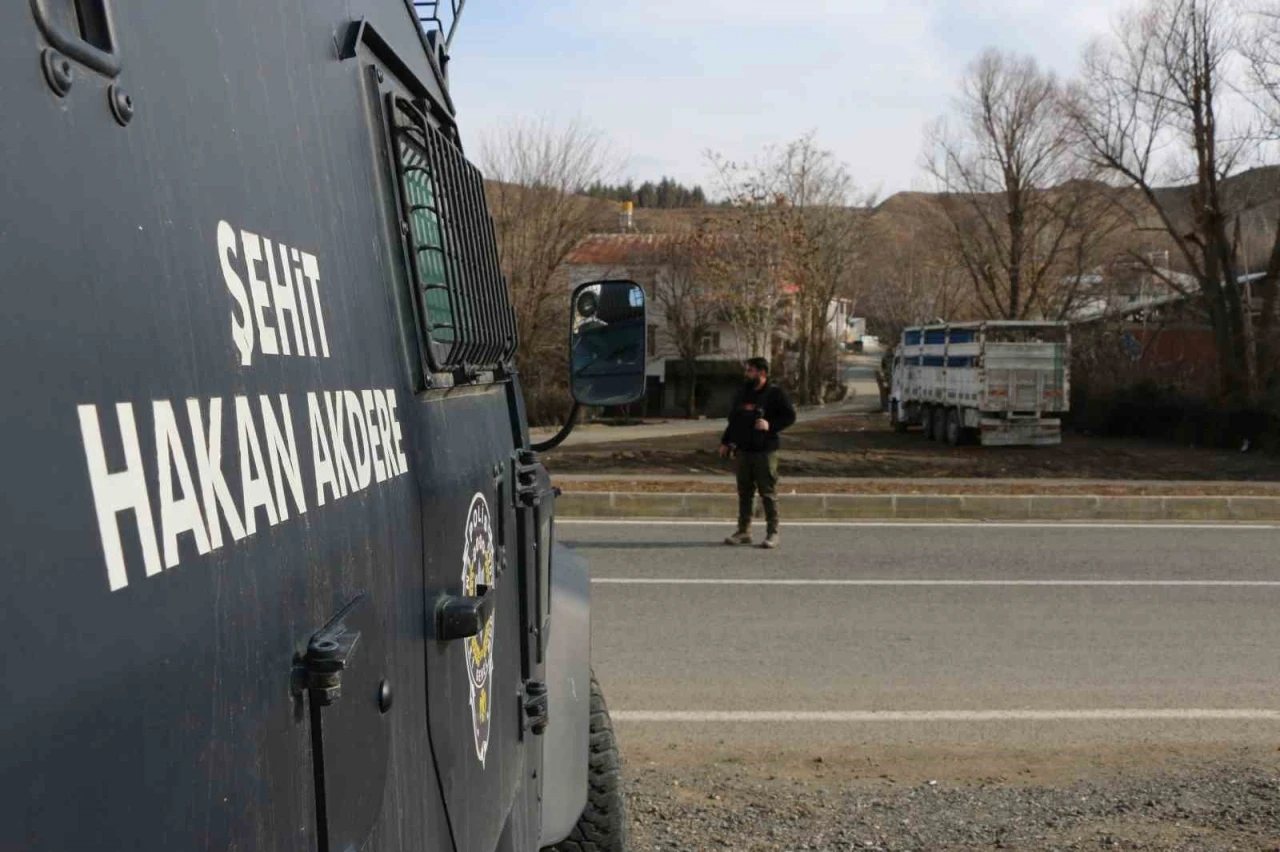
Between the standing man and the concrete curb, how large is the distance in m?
2.32

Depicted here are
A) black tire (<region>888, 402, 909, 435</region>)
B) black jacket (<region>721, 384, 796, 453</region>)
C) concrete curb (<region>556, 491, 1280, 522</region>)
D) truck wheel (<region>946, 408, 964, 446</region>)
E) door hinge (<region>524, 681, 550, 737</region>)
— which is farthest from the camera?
black tire (<region>888, 402, 909, 435</region>)

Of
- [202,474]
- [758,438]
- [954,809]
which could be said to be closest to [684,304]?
[758,438]

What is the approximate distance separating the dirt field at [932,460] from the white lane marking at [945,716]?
40.6ft

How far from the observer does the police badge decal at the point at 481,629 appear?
7.45 ft

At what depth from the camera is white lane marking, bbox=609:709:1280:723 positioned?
20.3 feet

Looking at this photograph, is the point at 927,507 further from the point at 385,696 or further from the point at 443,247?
the point at 385,696

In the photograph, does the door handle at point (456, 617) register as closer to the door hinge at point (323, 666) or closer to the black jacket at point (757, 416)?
the door hinge at point (323, 666)

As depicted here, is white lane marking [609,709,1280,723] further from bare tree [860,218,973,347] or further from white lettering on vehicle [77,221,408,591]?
bare tree [860,218,973,347]

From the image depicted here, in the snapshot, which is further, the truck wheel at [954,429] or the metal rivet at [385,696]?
the truck wheel at [954,429]

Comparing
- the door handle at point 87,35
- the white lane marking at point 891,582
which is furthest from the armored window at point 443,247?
the white lane marking at point 891,582

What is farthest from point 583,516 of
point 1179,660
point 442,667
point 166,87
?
point 166,87

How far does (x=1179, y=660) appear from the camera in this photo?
7367 mm

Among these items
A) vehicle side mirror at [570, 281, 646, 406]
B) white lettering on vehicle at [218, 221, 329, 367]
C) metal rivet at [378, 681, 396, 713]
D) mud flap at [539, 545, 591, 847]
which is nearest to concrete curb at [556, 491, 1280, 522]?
mud flap at [539, 545, 591, 847]

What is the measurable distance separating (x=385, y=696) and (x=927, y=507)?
13056 mm
